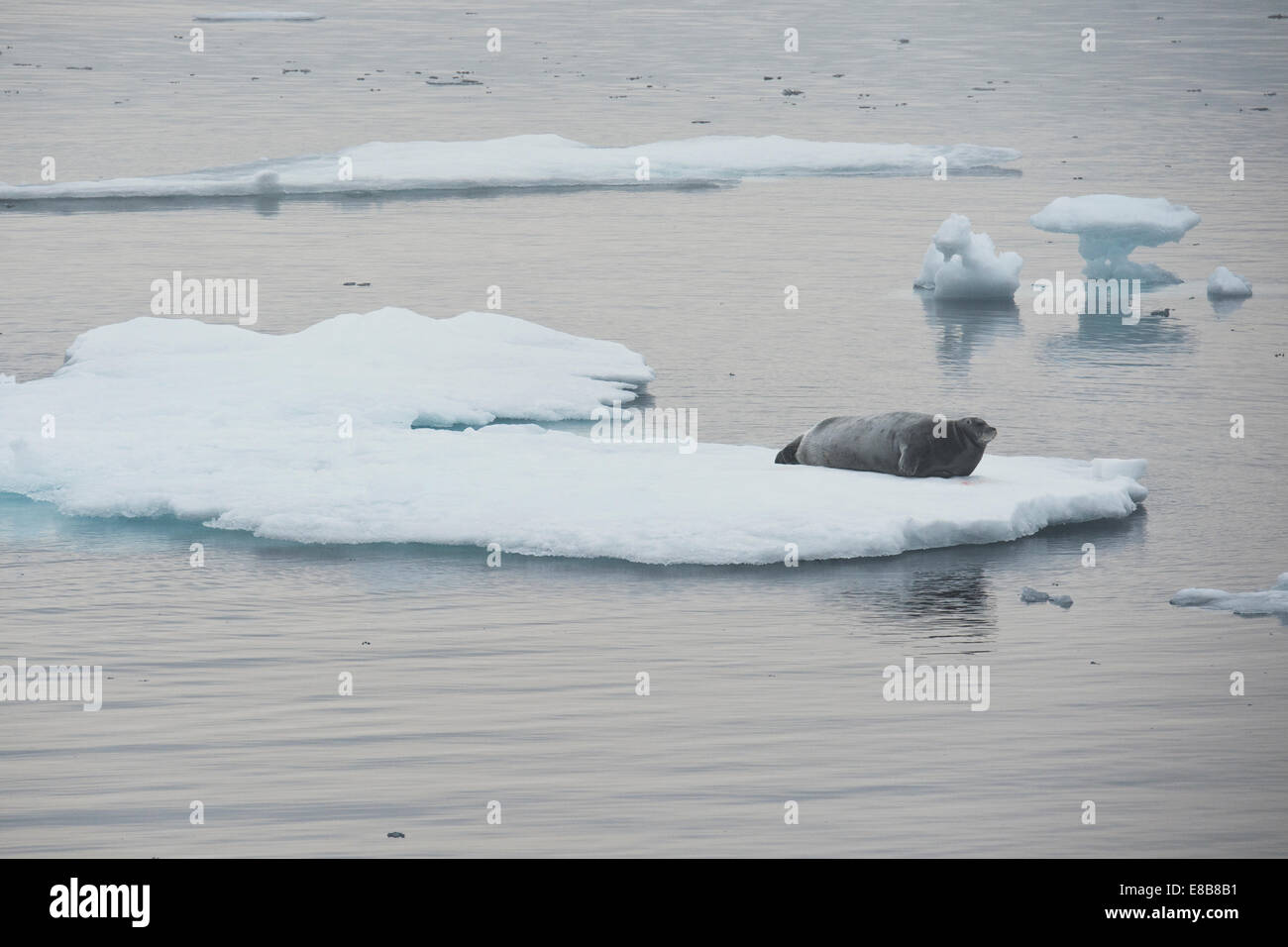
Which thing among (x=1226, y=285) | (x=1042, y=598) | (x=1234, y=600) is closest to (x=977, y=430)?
(x=1042, y=598)

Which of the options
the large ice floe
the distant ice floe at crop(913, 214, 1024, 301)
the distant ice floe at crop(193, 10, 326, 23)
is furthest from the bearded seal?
the distant ice floe at crop(193, 10, 326, 23)

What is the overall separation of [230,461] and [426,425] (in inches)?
96.7

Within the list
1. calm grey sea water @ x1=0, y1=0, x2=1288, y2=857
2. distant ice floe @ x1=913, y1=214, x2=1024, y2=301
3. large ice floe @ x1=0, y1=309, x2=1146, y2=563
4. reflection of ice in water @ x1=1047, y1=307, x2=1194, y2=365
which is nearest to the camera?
calm grey sea water @ x1=0, y1=0, x2=1288, y2=857

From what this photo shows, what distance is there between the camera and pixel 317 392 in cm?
1694

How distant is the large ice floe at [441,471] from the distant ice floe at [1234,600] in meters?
1.48

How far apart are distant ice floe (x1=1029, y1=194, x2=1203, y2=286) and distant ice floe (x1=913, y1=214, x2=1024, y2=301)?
89 cm

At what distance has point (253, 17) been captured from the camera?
239 ft

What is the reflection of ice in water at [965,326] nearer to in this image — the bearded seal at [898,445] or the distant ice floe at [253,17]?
the bearded seal at [898,445]

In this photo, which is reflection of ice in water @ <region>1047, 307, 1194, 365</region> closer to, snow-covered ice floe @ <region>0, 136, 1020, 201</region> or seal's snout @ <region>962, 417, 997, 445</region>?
seal's snout @ <region>962, 417, 997, 445</region>

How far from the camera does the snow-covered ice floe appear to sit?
33812mm

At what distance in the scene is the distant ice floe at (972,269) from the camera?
24.1 metres

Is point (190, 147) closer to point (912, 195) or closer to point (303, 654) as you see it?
point (912, 195)

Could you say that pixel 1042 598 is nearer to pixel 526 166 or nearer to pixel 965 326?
pixel 965 326

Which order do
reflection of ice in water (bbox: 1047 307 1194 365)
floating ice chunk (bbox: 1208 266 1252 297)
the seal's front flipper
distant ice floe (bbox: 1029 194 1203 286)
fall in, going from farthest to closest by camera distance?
floating ice chunk (bbox: 1208 266 1252 297) < distant ice floe (bbox: 1029 194 1203 286) < reflection of ice in water (bbox: 1047 307 1194 365) < the seal's front flipper
